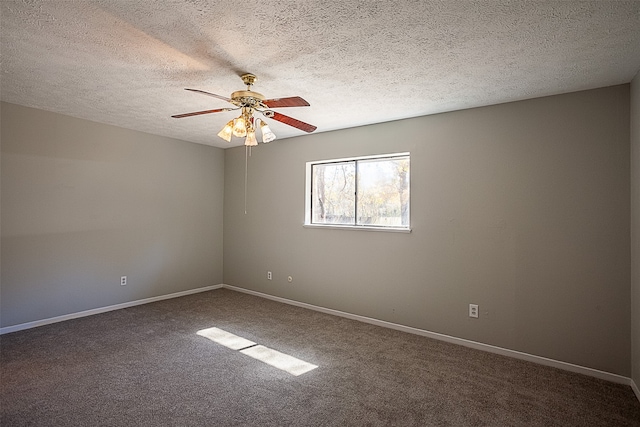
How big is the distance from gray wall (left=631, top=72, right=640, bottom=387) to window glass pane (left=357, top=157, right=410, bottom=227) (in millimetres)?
1871

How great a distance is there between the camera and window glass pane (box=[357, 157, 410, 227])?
388 centimetres

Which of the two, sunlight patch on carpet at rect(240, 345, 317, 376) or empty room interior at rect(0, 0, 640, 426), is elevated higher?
empty room interior at rect(0, 0, 640, 426)

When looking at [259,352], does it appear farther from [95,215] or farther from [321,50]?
[95,215]

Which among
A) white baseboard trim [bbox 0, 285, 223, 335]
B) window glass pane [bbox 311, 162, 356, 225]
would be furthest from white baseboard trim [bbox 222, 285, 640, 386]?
white baseboard trim [bbox 0, 285, 223, 335]

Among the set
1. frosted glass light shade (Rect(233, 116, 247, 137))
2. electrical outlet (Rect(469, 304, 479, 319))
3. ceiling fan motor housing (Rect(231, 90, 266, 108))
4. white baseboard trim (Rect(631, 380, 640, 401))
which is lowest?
white baseboard trim (Rect(631, 380, 640, 401))

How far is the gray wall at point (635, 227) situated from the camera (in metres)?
2.39

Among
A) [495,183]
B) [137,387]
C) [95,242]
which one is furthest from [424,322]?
[95,242]

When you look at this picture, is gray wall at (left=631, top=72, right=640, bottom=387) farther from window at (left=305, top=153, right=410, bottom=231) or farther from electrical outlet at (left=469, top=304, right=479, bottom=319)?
window at (left=305, top=153, right=410, bottom=231)

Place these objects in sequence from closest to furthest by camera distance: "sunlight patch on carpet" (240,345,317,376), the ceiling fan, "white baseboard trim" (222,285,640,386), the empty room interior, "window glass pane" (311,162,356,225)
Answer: the empty room interior → the ceiling fan → "white baseboard trim" (222,285,640,386) → "sunlight patch on carpet" (240,345,317,376) → "window glass pane" (311,162,356,225)

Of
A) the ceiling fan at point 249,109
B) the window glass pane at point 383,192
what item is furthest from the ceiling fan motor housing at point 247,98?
the window glass pane at point 383,192

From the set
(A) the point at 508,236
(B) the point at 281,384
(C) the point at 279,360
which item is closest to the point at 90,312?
(C) the point at 279,360

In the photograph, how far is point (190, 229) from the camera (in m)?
5.22

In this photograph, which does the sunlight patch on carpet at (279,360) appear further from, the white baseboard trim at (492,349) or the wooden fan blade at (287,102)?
the wooden fan blade at (287,102)

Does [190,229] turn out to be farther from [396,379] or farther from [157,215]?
[396,379]
